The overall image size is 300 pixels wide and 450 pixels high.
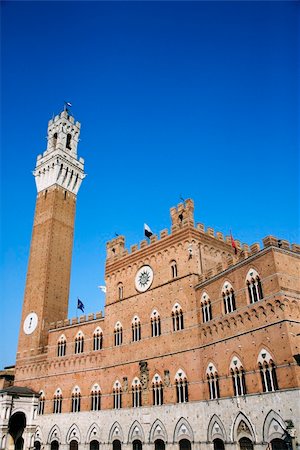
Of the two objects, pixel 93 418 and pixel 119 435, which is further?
pixel 93 418

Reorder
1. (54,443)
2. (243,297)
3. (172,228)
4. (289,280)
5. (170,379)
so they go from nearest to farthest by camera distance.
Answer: (289,280) → (243,297) → (170,379) → (172,228) → (54,443)

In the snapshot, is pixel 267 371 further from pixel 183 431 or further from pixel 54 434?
pixel 54 434

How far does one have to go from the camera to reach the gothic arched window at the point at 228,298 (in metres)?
26.1

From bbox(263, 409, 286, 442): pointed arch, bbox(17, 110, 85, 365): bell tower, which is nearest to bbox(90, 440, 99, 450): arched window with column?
bbox(17, 110, 85, 365): bell tower

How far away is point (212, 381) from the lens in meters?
26.5

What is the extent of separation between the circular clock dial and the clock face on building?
14.7 m

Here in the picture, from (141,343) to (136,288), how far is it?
4758mm

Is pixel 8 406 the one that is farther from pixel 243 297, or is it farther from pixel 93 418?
pixel 243 297

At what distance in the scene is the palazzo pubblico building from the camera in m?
22.5

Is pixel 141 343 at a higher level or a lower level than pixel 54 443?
higher

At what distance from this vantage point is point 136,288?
3522 centimetres

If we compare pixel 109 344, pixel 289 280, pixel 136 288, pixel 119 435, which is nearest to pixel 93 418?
pixel 119 435

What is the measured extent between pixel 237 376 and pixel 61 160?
36.4 meters

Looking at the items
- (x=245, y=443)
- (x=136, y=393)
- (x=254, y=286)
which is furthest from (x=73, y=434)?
(x=254, y=286)
